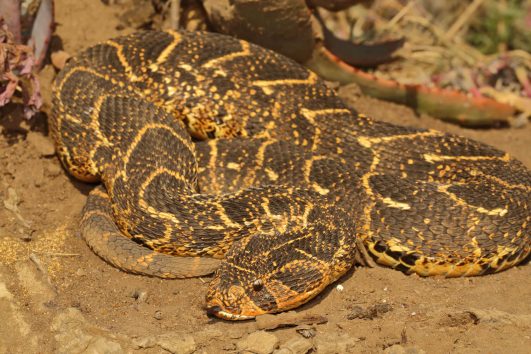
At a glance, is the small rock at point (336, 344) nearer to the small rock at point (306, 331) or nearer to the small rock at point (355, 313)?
the small rock at point (306, 331)

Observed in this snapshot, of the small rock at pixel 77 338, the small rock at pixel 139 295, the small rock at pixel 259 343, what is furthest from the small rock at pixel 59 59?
the small rock at pixel 259 343

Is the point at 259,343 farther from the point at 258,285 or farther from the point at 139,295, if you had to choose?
the point at 139,295

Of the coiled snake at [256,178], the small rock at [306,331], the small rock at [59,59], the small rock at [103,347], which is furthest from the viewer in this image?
the small rock at [59,59]

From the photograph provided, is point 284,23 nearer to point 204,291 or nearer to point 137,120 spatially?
point 137,120

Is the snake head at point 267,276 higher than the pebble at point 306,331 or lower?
higher

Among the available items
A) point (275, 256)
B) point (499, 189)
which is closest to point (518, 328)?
point (499, 189)

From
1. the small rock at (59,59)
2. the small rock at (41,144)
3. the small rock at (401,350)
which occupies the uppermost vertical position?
the small rock at (59,59)

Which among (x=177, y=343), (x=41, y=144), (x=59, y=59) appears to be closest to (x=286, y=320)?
(x=177, y=343)
